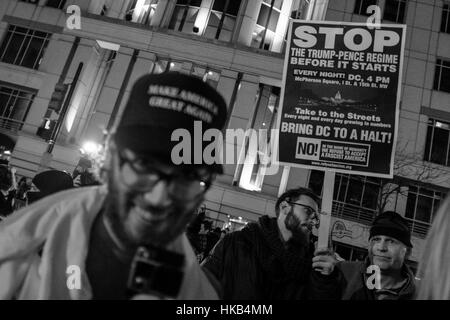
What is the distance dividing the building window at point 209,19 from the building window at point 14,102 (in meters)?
9.06

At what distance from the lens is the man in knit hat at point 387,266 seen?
8.32 ft

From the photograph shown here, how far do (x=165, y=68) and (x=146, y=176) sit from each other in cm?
1743

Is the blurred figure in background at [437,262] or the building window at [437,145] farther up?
the building window at [437,145]

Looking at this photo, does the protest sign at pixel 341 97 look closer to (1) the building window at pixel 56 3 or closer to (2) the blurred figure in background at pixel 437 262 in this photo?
(2) the blurred figure in background at pixel 437 262

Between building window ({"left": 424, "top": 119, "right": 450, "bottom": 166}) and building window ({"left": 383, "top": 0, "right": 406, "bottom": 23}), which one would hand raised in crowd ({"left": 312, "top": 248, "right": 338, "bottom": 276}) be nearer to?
building window ({"left": 424, "top": 119, "right": 450, "bottom": 166})

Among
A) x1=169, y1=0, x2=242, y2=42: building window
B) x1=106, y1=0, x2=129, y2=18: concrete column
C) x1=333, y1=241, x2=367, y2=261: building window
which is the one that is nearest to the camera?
x1=333, y1=241, x2=367, y2=261: building window

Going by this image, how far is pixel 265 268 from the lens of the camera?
2.19 m

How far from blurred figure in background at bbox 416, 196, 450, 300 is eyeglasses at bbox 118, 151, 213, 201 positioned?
94 centimetres

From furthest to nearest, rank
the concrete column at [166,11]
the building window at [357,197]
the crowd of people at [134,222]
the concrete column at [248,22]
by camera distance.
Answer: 1. the concrete column at [166,11]
2. the building window at [357,197]
3. the concrete column at [248,22]
4. the crowd of people at [134,222]

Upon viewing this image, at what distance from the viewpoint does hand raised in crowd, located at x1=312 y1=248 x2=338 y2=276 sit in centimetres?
162

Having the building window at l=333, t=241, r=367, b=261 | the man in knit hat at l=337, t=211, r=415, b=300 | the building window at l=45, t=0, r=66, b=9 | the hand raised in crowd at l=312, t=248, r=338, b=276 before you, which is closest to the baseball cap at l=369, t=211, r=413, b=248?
the man in knit hat at l=337, t=211, r=415, b=300

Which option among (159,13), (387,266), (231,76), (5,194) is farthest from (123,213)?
(159,13)

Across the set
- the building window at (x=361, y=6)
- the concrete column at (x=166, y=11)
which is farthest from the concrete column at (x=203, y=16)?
the building window at (x=361, y=6)
